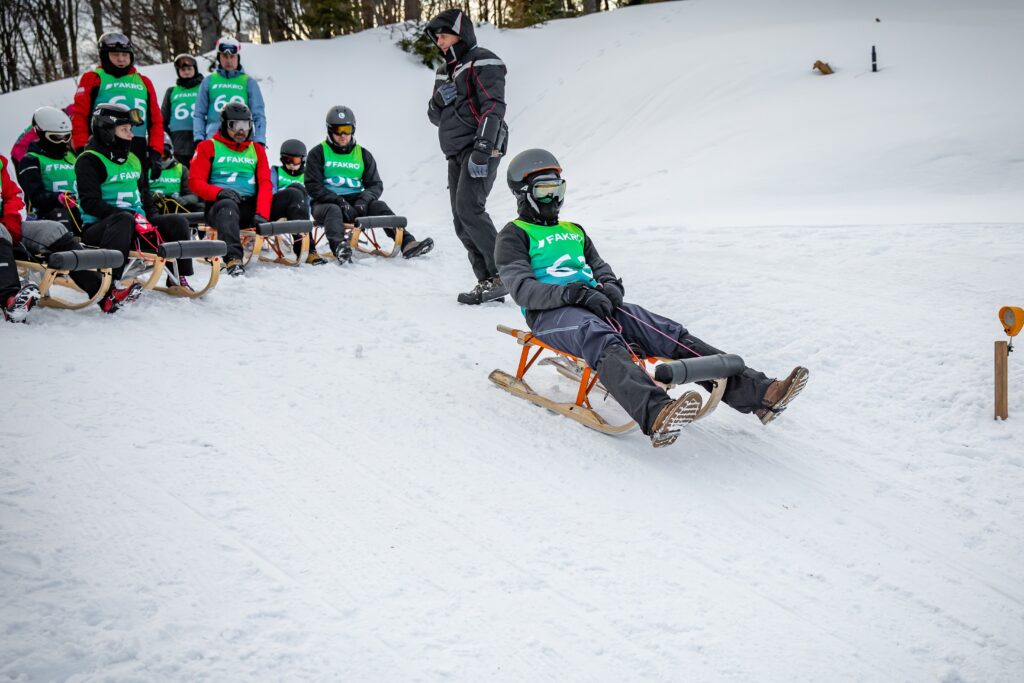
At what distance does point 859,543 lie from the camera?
2986mm

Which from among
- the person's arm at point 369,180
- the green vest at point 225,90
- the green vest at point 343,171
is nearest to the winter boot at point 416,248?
the person's arm at point 369,180

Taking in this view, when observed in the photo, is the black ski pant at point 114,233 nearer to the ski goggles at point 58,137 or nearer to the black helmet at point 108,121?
the black helmet at point 108,121

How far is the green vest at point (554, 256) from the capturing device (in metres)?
4.23

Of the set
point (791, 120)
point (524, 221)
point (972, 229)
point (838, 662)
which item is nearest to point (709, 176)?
point (791, 120)

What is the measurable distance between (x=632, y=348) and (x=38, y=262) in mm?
4174

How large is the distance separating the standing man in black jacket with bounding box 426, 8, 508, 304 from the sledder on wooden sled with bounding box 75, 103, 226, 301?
182 centimetres

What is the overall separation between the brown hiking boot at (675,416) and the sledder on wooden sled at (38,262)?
3705mm

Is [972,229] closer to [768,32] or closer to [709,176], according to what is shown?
[709,176]

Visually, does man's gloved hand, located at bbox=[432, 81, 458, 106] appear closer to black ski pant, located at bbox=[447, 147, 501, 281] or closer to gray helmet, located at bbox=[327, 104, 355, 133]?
black ski pant, located at bbox=[447, 147, 501, 281]

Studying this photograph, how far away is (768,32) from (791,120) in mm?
4441

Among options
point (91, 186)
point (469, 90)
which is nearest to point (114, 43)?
point (91, 186)

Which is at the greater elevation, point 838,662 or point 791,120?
point 791,120

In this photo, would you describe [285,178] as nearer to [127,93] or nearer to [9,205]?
[127,93]

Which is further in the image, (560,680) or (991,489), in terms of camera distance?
(991,489)
